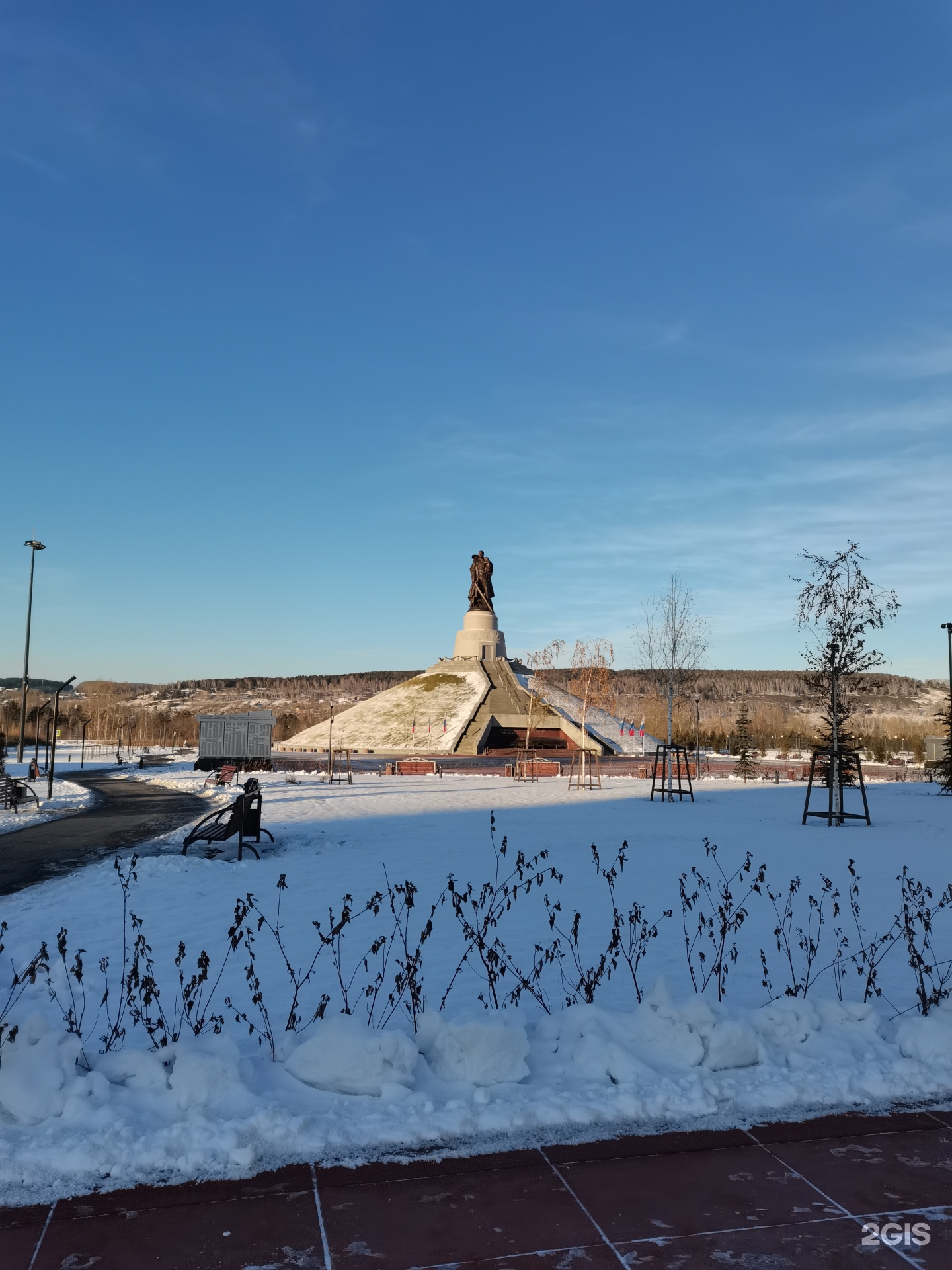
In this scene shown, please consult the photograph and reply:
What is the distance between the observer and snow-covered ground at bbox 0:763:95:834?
18062 mm

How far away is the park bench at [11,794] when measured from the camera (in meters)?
19.9

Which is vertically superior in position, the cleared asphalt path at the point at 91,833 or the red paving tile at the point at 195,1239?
the red paving tile at the point at 195,1239

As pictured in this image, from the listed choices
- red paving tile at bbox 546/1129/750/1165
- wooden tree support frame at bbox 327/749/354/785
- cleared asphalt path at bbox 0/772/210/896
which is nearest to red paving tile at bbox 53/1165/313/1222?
red paving tile at bbox 546/1129/750/1165

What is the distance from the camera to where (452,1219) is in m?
3.21

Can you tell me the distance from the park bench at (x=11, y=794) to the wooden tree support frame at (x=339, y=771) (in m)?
7.73

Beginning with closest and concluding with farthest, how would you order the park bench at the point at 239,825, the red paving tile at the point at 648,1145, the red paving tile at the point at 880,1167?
the red paving tile at the point at 880,1167
the red paving tile at the point at 648,1145
the park bench at the point at 239,825

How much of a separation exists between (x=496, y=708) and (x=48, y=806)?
106 feet

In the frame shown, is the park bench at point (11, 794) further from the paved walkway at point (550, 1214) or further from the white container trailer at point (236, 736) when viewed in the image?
the white container trailer at point (236, 736)

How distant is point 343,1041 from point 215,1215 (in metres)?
1.14

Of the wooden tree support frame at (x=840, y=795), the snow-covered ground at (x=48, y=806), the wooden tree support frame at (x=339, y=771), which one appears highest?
the wooden tree support frame at (x=840, y=795)

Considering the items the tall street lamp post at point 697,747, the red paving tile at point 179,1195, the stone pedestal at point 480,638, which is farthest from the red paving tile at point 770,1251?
the stone pedestal at point 480,638

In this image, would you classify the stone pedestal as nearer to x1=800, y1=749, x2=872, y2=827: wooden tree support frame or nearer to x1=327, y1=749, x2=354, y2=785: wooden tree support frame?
x1=327, y1=749, x2=354, y2=785: wooden tree support frame

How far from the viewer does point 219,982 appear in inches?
252

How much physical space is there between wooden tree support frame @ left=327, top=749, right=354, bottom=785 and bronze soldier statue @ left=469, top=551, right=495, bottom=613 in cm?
1792
